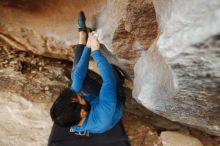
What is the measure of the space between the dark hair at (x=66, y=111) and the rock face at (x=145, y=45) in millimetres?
472

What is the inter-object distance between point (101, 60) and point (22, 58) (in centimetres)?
155

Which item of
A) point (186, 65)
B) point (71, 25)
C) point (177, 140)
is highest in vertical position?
point (71, 25)

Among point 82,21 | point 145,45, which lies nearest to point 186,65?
point 145,45

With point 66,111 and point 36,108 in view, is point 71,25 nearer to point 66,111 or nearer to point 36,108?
point 36,108

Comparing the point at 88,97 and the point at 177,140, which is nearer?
the point at 88,97

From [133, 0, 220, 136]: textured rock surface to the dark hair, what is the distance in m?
0.47

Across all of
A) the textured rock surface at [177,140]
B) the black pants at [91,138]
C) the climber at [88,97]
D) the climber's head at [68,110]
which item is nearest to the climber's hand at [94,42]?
the climber at [88,97]

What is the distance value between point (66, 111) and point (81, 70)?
466 mm

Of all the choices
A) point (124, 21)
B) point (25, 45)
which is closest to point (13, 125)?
point (25, 45)

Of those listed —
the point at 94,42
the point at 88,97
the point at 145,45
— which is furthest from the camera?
the point at 88,97

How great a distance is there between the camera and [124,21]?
9.13ft

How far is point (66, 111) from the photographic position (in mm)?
2666

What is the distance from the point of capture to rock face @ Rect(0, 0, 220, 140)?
1.79 metres

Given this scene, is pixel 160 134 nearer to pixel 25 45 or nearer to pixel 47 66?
pixel 47 66
